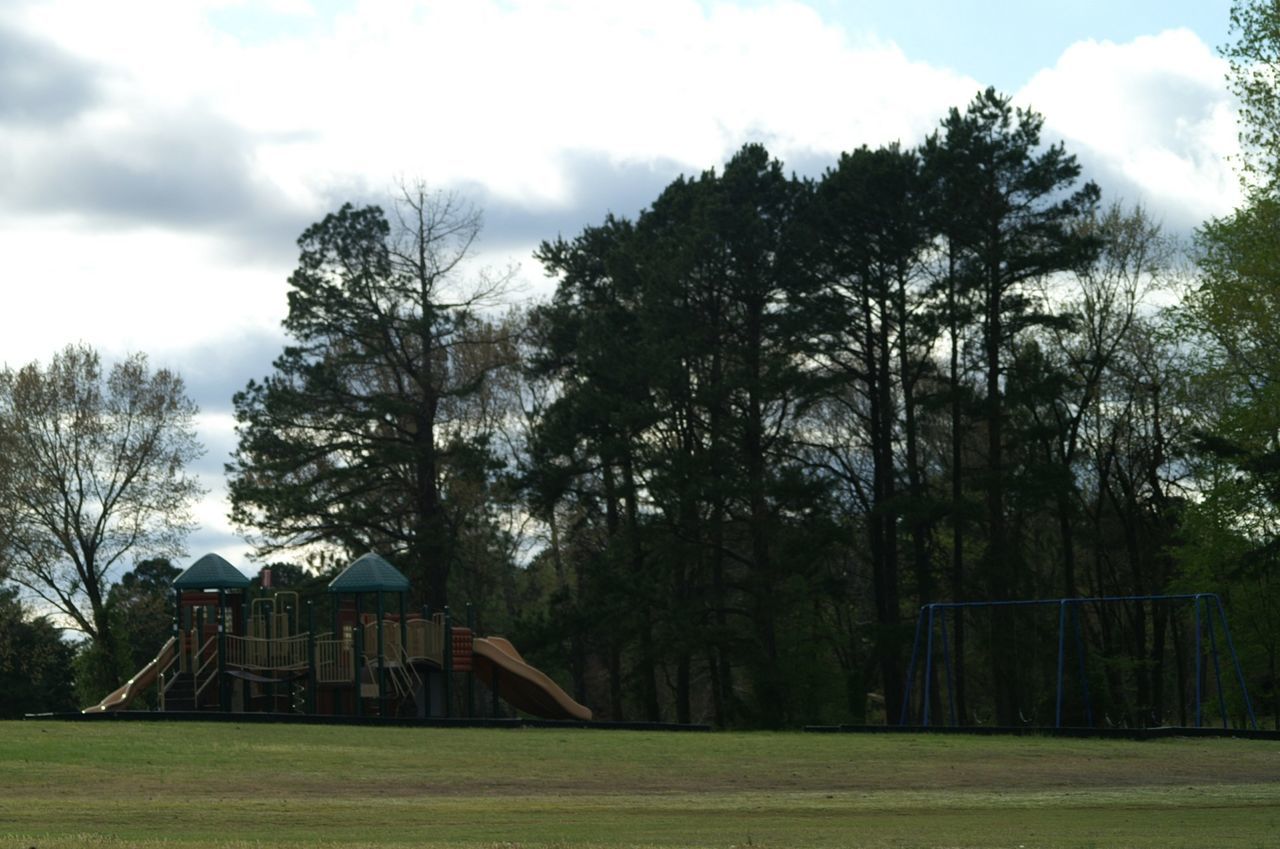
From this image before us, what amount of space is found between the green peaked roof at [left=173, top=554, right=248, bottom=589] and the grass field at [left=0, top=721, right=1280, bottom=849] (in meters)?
9.76

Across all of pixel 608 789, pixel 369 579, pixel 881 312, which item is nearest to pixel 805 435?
pixel 881 312

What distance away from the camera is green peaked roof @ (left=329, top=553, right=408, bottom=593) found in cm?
3947

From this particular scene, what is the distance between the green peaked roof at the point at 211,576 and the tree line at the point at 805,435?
29.8ft

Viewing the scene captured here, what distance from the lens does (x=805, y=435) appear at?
50.3 metres

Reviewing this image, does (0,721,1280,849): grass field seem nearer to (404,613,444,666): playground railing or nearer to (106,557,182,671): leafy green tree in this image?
(404,613,444,666): playground railing

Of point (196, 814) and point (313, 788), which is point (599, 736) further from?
point (196, 814)

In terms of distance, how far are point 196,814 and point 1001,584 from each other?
30.9m

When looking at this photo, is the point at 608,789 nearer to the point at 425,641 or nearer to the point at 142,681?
the point at 425,641

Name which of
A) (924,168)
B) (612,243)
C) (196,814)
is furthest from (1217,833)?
(612,243)

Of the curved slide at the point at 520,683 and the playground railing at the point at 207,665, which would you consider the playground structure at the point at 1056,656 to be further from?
the playground railing at the point at 207,665

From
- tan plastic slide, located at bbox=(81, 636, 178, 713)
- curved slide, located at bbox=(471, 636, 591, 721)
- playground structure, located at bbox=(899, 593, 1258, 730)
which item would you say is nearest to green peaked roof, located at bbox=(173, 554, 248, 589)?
tan plastic slide, located at bbox=(81, 636, 178, 713)

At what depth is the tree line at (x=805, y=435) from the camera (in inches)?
1737

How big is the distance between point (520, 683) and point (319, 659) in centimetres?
686

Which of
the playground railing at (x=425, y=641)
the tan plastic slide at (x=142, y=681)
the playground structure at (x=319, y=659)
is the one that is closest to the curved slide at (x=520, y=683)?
the playground structure at (x=319, y=659)
